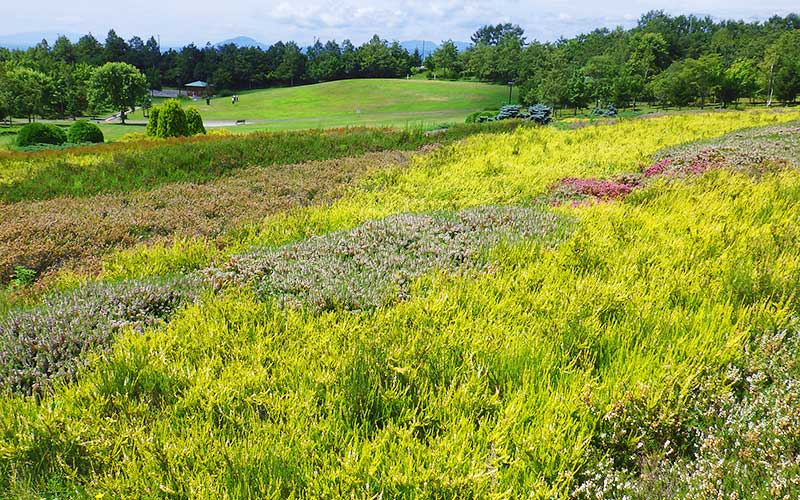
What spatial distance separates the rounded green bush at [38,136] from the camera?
2727 cm

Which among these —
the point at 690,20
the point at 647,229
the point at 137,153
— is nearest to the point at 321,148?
the point at 137,153

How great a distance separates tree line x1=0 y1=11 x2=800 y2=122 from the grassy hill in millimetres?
10698

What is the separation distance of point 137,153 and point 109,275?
986 centimetres

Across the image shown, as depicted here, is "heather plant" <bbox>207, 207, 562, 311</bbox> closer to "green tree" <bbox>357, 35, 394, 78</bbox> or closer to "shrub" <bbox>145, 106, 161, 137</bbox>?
"shrub" <bbox>145, 106, 161, 137</bbox>

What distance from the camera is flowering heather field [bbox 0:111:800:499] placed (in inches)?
94.3

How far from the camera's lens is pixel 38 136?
2770 centimetres

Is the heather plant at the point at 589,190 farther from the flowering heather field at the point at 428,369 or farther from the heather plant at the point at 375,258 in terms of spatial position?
the flowering heather field at the point at 428,369

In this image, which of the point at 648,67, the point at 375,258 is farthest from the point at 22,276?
the point at 648,67

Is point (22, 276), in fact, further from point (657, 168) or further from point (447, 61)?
point (447, 61)

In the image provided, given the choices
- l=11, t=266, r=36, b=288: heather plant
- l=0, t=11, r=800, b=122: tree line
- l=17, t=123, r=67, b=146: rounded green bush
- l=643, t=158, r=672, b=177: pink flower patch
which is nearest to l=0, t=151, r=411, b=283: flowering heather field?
l=11, t=266, r=36, b=288: heather plant

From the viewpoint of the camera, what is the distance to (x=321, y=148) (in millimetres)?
16547

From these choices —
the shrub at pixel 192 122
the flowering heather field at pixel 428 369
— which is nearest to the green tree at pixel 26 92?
the shrub at pixel 192 122

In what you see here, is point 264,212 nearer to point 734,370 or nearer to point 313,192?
point 313,192

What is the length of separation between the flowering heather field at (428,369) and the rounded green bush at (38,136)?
28411 millimetres
